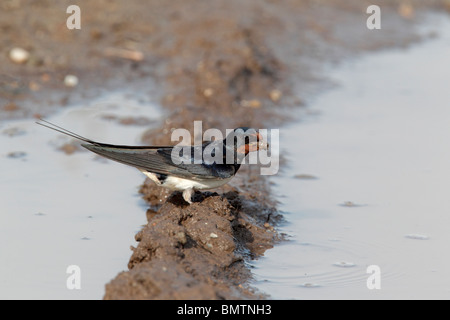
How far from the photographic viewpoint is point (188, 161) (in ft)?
15.4

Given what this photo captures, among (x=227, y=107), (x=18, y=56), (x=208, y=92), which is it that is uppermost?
(x=18, y=56)

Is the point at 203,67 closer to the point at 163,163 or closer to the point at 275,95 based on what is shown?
the point at 275,95

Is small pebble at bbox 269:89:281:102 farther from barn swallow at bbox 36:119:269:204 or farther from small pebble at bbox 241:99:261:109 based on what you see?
barn swallow at bbox 36:119:269:204

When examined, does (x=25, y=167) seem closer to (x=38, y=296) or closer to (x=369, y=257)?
(x=38, y=296)

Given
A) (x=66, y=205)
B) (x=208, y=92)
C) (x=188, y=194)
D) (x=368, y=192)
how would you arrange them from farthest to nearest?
(x=208, y=92)
(x=368, y=192)
(x=66, y=205)
(x=188, y=194)

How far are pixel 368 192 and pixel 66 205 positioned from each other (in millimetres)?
2249

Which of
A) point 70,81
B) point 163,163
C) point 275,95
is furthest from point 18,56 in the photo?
point 163,163

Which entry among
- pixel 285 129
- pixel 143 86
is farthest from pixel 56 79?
pixel 285 129

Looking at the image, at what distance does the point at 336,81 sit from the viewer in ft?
28.6

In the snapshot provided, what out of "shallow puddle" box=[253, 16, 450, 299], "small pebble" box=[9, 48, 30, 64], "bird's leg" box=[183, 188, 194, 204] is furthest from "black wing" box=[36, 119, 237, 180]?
"small pebble" box=[9, 48, 30, 64]

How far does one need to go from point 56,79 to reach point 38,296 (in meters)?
4.25

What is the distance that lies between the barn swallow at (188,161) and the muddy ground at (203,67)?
0.44ft

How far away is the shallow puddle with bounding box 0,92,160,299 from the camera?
13.6 ft
